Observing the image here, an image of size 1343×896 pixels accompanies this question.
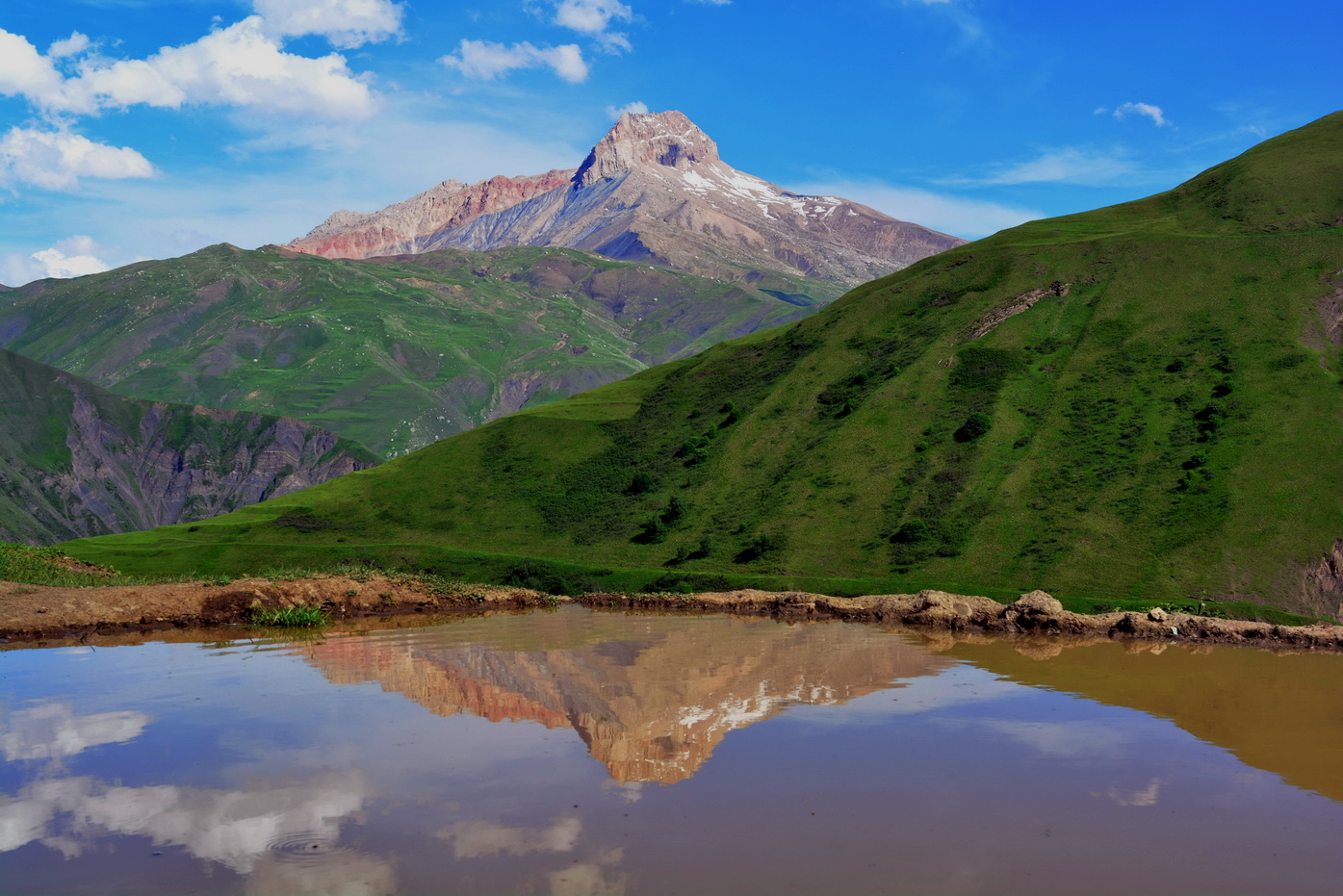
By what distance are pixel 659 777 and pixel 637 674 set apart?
52.9 ft

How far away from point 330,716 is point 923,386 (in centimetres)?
9407

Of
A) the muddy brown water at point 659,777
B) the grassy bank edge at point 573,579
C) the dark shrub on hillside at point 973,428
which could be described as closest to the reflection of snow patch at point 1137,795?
the muddy brown water at point 659,777

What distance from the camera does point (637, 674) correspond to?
42.3 meters

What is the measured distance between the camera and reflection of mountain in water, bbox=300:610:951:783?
31297 mm

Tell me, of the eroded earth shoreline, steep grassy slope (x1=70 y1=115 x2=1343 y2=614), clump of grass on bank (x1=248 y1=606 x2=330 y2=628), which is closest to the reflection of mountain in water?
the eroded earth shoreline

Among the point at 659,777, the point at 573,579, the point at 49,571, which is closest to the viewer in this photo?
the point at 659,777

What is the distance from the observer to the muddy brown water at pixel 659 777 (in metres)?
20.0

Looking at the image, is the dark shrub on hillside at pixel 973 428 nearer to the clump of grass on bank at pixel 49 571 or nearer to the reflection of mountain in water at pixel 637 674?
the reflection of mountain in water at pixel 637 674

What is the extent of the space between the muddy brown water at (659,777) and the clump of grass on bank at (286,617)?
15.1m

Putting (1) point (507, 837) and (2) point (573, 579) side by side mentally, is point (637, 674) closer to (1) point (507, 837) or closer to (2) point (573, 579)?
(1) point (507, 837)

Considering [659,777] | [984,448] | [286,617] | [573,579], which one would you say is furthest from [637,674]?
[984,448]

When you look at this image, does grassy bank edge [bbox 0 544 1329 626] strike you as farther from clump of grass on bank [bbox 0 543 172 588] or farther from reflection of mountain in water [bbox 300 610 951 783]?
reflection of mountain in water [bbox 300 610 951 783]

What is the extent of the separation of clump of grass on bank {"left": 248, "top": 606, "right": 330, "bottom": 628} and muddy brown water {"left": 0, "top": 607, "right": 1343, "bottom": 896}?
15142mm

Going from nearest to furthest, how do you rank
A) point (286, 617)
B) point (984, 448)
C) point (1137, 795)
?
1. point (1137, 795)
2. point (286, 617)
3. point (984, 448)
